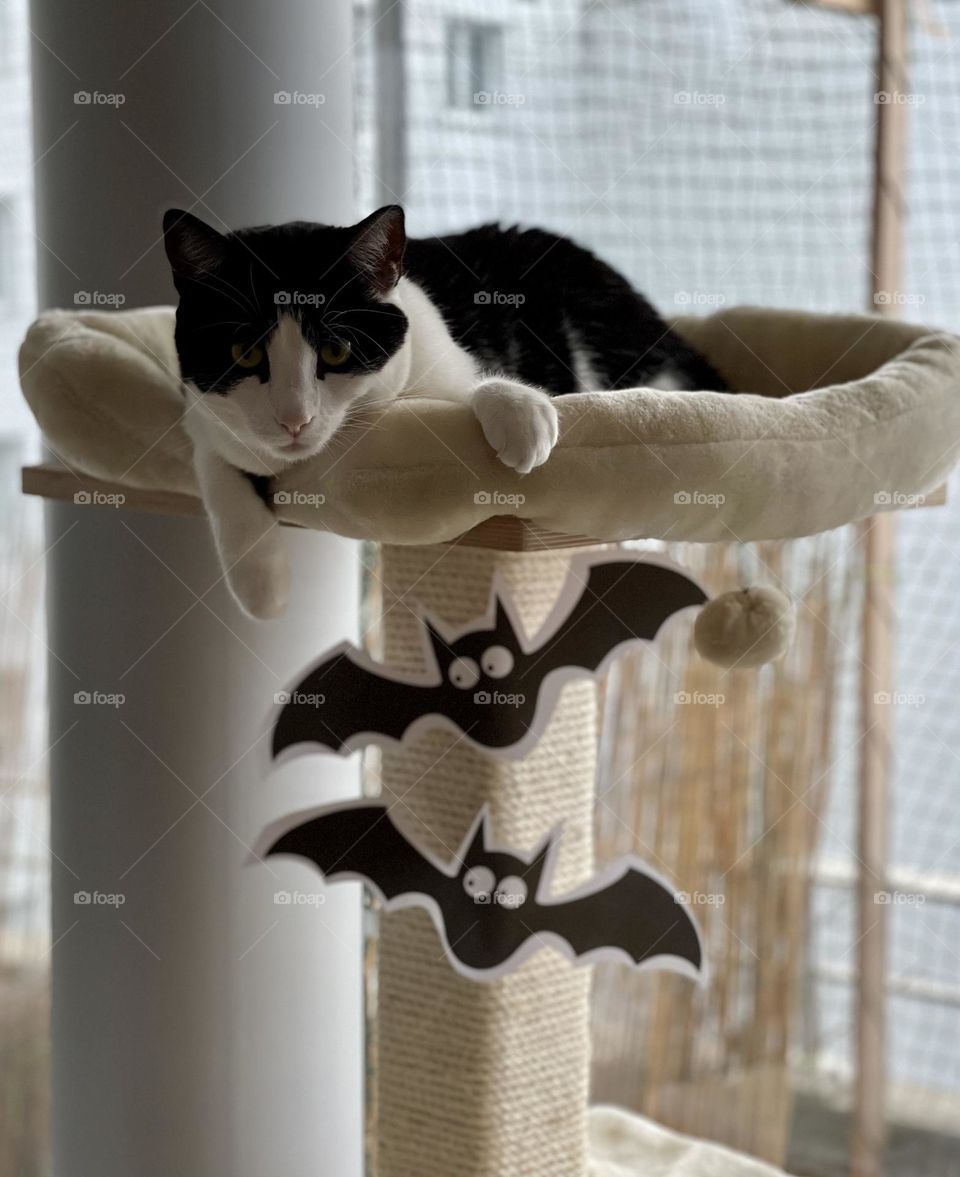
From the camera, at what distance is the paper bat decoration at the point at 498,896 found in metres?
1.18

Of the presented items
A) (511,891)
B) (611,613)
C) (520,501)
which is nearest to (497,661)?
(611,613)

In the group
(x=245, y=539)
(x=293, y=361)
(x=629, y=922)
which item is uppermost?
(x=293, y=361)

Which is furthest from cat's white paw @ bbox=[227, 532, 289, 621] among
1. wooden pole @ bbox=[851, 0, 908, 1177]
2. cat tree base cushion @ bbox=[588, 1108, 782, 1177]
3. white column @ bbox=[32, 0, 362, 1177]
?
wooden pole @ bbox=[851, 0, 908, 1177]

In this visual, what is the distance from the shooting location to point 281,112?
140 cm

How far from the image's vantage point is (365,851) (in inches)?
47.6

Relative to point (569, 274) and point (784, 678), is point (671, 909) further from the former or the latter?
point (784, 678)

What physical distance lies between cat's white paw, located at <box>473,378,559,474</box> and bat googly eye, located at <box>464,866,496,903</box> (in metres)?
0.50

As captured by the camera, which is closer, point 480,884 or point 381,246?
point 381,246

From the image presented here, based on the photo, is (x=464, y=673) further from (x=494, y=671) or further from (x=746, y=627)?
(x=746, y=627)

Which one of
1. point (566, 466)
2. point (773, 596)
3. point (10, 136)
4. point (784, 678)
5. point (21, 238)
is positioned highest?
point (10, 136)

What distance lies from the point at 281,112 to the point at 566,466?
735mm

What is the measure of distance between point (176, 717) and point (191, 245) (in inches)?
25.6

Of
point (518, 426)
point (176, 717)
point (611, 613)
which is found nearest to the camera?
point (518, 426)

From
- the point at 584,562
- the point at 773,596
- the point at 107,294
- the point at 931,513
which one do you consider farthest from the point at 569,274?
the point at 931,513
